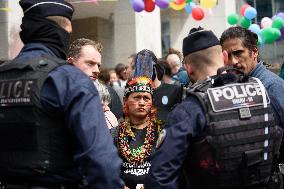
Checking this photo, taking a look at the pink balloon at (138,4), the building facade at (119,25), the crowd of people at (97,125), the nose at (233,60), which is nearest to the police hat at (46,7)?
the crowd of people at (97,125)

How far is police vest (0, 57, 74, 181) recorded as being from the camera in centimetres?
258

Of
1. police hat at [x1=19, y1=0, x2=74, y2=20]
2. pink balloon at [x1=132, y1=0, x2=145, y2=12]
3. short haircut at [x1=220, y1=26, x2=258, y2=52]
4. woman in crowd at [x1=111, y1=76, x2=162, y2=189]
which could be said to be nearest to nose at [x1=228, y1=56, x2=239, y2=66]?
short haircut at [x1=220, y1=26, x2=258, y2=52]

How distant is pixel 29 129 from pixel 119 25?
11.9 meters

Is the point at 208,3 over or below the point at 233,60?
over

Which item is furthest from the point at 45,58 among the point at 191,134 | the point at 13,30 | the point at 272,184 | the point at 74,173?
the point at 13,30

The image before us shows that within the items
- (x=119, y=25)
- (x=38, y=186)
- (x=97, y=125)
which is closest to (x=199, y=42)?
(x=97, y=125)

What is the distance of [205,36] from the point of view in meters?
3.08

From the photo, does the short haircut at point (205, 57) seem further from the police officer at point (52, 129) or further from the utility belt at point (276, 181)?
the utility belt at point (276, 181)

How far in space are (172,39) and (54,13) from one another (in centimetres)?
Answer: 1767

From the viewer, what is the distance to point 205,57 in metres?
3.02

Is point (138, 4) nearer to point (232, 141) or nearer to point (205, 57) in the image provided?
point (205, 57)

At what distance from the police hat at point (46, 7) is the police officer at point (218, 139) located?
0.85 m

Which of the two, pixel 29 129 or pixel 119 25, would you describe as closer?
pixel 29 129

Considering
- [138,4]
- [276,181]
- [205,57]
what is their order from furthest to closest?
[138,4] < [276,181] < [205,57]
